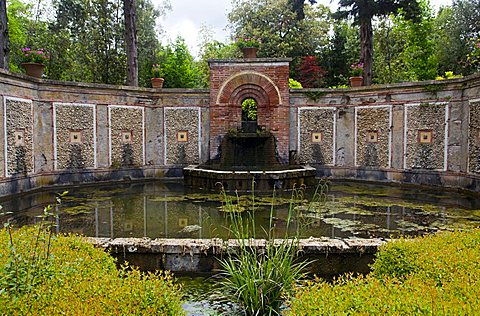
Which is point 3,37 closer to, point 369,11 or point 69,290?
point 69,290

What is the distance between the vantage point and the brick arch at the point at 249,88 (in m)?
13.8

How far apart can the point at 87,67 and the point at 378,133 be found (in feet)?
61.1

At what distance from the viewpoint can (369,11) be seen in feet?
50.4

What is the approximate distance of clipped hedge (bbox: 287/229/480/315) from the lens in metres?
2.43

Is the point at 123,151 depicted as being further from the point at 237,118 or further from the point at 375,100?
the point at 375,100

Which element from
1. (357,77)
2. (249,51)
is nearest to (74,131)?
(249,51)

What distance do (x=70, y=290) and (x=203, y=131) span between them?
1194 cm

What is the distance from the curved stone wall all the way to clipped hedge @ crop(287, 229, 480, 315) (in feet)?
27.2

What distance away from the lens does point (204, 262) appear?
16.1ft

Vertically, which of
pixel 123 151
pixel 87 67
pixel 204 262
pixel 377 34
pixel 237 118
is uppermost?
pixel 377 34

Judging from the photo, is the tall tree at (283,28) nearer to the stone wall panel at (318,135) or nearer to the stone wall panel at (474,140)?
the stone wall panel at (318,135)

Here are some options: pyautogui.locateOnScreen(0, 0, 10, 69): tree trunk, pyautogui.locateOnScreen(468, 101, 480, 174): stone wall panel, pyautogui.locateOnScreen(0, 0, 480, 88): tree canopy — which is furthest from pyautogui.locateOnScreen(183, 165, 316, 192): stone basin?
pyautogui.locateOnScreen(0, 0, 480, 88): tree canopy

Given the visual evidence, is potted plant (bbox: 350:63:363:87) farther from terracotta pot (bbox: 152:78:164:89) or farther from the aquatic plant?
the aquatic plant

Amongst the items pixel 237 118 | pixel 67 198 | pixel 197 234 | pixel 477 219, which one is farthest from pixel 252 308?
pixel 237 118
